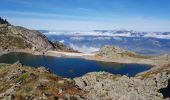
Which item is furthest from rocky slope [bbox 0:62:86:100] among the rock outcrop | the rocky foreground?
the rock outcrop

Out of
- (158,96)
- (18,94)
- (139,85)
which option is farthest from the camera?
(18,94)

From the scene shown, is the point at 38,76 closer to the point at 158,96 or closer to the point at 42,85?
the point at 42,85

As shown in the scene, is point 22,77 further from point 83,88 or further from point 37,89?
point 83,88

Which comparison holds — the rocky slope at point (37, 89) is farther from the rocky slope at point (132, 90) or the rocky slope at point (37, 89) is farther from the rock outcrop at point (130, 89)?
the rocky slope at point (132, 90)

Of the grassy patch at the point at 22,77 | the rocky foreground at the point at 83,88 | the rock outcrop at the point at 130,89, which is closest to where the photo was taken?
the rock outcrop at the point at 130,89

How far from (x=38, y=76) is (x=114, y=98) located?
31838 mm

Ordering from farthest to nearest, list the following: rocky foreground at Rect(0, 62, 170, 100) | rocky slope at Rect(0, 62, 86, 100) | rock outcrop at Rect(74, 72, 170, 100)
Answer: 1. rocky slope at Rect(0, 62, 86, 100)
2. rocky foreground at Rect(0, 62, 170, 100)
3. rock outcrop at Rect(74, 72, 170, 100)

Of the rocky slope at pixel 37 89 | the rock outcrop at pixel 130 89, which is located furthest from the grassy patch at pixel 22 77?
the rock outcrop at pixel 130 89

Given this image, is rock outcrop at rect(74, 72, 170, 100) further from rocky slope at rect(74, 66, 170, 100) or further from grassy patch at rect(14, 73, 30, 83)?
grassy patch at rect(14, 73, 30, 83)

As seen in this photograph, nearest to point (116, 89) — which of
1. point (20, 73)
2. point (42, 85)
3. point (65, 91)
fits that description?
point (65, 91)

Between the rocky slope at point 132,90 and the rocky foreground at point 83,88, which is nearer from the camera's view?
the rocky slope at point 132,90

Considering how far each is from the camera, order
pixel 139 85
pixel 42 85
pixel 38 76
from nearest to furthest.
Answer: pixel 139 85, pixel 42 85, pixel 38 76

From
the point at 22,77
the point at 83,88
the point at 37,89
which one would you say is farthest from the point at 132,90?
the point at 22,77

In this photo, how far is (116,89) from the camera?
77.5 metres
